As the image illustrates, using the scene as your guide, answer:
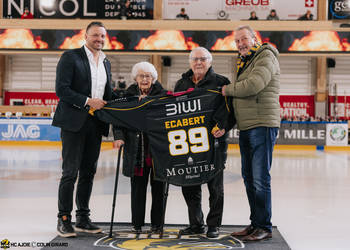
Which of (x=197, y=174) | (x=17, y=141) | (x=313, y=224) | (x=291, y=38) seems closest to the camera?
(x=197, y=174)

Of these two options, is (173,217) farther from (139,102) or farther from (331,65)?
(331,65)

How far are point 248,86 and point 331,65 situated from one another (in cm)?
1675

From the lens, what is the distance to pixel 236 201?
496 centimetres

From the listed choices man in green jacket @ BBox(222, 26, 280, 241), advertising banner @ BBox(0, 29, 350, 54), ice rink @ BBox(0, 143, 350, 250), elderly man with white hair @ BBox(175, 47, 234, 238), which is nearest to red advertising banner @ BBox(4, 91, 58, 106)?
advertising banner @ BBox(0, 29, 350, 54)

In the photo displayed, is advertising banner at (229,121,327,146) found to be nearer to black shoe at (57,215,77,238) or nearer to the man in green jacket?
the man in green jacket

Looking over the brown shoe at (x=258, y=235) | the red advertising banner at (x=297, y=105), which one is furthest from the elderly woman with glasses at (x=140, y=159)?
the red advertising banner at (x=297, y=105)

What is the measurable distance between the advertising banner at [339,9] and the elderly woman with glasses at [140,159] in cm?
1731

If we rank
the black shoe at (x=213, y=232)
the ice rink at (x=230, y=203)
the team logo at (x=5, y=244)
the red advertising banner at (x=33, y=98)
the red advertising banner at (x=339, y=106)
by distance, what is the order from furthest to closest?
1. the red advertising banner at (x=33, y=98)
2. the red advertising banner at (x=339, y=106)
3. the ice rink at (x=230, y=203)
4. the black shoe at (x=213, y=232)
5. the team logo at (x=5, y=244)

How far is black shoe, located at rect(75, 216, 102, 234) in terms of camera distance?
11.2 ft

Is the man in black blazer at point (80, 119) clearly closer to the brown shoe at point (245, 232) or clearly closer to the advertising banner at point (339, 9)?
the brown shoe at point (245, 232)

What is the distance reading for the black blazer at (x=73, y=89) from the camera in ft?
10.9

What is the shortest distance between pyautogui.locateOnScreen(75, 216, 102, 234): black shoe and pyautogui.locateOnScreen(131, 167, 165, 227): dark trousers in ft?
1.02

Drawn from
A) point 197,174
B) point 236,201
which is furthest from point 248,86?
point 236,201

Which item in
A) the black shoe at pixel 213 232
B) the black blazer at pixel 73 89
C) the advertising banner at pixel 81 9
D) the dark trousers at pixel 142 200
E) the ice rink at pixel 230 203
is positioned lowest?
the ice rink at pixel 230 203
